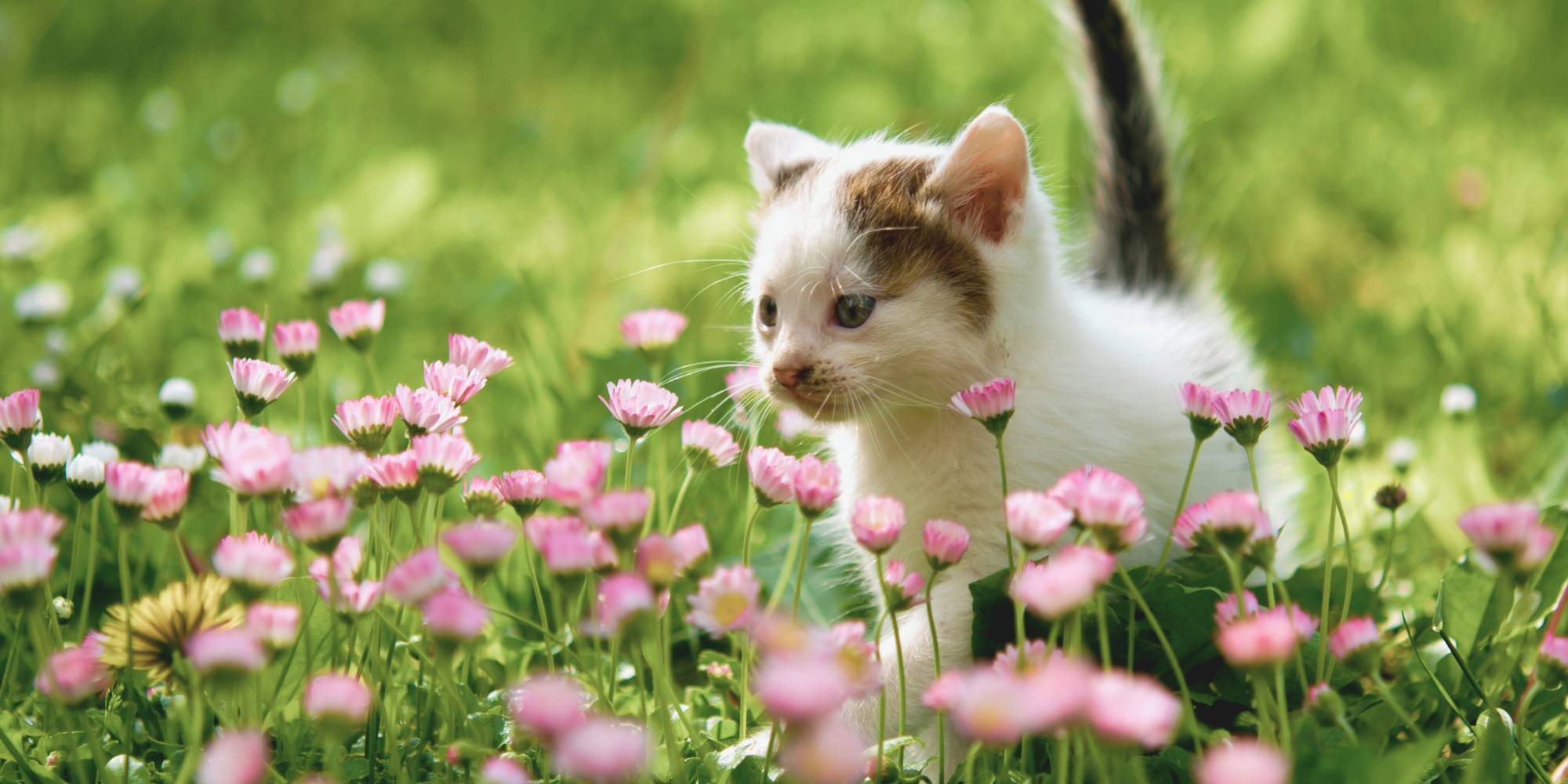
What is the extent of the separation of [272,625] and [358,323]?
1.94ft

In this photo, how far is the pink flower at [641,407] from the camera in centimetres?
120

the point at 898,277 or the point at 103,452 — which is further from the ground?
the point at 103,452

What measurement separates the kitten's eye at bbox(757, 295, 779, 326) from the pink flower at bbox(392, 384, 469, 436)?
0.54 metres

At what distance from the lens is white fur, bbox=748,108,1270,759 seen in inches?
60.5

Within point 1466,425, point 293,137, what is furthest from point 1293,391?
point 293,137

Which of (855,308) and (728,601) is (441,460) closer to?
(728,601)

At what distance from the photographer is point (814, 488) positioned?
3.53 feet

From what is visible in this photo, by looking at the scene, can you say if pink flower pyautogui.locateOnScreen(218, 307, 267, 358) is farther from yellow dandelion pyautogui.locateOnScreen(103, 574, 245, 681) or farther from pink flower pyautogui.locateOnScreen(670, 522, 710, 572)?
pink flower pyautogui.locateOnScreen(670, 522, 710, 572)

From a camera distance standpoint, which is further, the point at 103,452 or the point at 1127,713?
the point at 103,452

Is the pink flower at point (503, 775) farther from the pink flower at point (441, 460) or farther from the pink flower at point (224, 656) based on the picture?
the pink flower at point (441, 460)

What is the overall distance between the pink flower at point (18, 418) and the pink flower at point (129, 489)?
0.21 meters

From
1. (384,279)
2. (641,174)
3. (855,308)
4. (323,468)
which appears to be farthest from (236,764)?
(641,174)

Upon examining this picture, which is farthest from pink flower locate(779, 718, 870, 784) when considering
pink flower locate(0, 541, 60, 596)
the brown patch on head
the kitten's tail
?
the kitten's tail

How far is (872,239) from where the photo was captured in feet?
5.28
